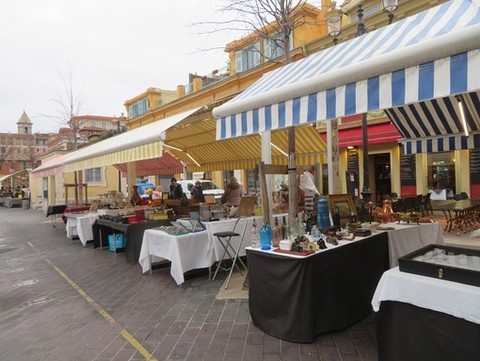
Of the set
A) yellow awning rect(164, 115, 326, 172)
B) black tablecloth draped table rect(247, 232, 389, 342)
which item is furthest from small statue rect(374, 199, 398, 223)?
yellow awning rect(164, 115, 326, 172)

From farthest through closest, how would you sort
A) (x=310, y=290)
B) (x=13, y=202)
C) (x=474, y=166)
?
1. (x=13, y=202)
2. (x=474, y=166)
3. (x=310, y=290)

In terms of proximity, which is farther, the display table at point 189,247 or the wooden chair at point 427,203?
the wooden chair at point 427,203

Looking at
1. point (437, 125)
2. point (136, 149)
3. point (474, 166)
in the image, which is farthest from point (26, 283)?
point (474, 166)

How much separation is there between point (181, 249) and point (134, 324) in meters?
1.47

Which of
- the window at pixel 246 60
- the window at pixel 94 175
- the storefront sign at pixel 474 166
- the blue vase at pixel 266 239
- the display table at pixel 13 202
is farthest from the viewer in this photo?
the display table at pixel 13 202

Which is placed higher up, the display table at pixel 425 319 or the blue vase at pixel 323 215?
the blue vase at pixel 323 215

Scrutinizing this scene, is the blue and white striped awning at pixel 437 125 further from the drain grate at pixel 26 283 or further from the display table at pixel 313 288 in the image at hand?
the drain grate at pixel 26 283

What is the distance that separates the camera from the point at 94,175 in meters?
24.7

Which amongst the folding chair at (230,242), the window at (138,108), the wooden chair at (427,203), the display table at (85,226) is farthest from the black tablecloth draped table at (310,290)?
the window at (138,108)

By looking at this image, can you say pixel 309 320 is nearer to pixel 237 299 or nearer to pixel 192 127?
pixel 237 299

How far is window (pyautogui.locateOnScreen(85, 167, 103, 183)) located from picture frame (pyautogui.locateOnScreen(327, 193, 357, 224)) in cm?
2286

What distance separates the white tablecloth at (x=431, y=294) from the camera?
7.06 feet

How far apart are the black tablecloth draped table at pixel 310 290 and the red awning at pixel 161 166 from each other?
10525 millimetres

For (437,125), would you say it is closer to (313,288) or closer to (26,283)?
(313,288)
